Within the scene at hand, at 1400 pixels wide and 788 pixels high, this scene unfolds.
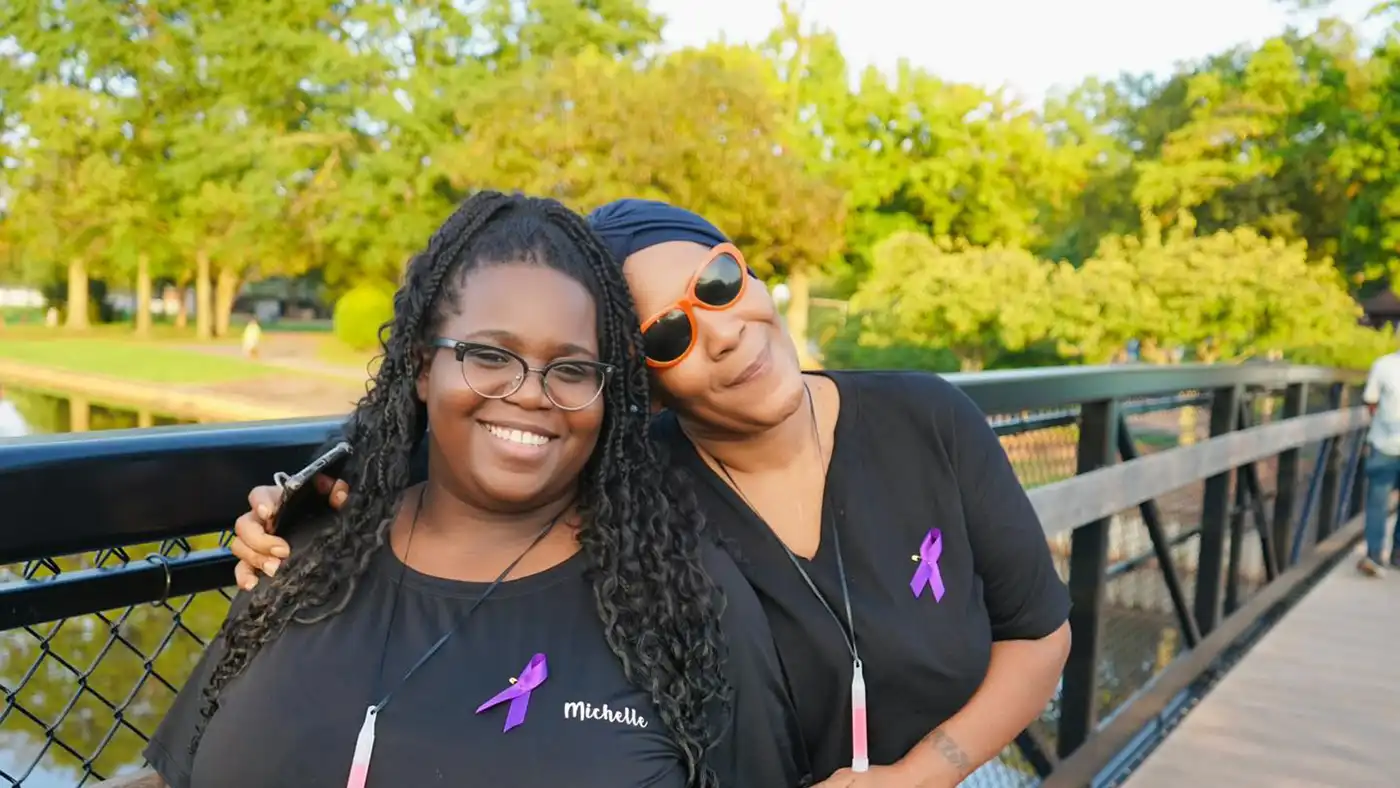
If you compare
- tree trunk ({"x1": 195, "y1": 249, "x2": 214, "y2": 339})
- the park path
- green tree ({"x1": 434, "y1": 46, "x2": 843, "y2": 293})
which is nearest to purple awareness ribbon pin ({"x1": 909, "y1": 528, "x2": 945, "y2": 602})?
the park path

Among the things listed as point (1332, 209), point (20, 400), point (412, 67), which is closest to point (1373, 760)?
point (1332, 209)

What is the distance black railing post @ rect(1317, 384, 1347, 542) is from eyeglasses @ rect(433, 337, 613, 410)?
7290mm

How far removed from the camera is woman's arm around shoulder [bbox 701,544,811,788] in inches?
53.9

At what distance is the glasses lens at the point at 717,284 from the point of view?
5.05ft

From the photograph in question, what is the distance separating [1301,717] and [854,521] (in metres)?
3.23

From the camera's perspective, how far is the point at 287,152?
2844 cm

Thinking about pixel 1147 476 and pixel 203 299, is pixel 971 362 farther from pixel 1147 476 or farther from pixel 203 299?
pixel 203 299

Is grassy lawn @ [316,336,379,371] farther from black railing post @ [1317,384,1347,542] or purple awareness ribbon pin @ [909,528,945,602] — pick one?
purple awareness ribbon pin @ [909,528,945,602]

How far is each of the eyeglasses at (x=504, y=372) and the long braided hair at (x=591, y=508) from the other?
0.09 m

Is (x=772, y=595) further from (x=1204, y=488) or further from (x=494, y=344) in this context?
(x=1204, y=488)

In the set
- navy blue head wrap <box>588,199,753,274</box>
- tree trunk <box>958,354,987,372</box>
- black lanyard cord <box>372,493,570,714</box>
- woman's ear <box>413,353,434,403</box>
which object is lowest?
tree trunk <box>958,354,987,372</box>

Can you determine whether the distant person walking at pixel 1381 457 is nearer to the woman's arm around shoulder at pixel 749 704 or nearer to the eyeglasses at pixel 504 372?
the woman's arm around shoulder at pixel 749 704

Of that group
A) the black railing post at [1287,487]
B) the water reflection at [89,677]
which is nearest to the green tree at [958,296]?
the black railing post at [1287,487]

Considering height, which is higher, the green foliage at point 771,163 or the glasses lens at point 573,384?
the green foliage at point 771,163
